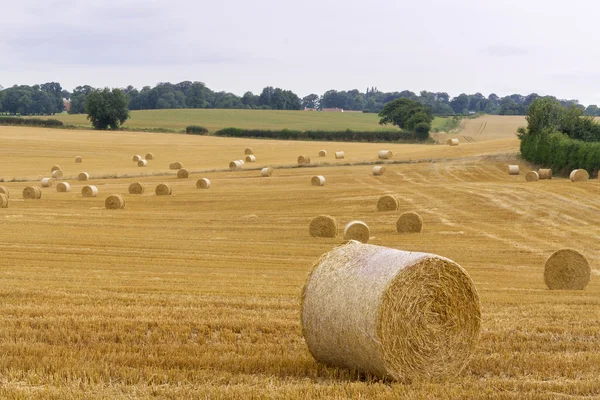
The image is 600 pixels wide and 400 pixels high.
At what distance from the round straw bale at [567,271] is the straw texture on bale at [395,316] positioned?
385 inches

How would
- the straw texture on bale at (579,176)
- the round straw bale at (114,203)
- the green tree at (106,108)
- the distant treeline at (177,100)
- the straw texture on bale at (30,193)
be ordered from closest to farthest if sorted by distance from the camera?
1. the round straw bale at (114,203)
2. the straw texture on bale at (30,193)
3. the straw texture on bale at (579,176)
4. the green tree at (106,108)
5. the distant treeline at (177,100)

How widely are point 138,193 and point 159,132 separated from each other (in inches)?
2137

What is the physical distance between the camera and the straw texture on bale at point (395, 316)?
8141 mm

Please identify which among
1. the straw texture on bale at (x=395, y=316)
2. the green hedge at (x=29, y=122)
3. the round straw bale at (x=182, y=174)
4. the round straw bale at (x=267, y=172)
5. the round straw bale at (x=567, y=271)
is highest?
the straw texture on bale at (x=395, y=316)

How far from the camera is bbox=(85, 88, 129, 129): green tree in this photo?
95312 mm

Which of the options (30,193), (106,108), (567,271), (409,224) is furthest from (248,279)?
(106,108)

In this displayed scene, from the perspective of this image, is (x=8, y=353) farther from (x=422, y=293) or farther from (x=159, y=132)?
(x=159, y=132)

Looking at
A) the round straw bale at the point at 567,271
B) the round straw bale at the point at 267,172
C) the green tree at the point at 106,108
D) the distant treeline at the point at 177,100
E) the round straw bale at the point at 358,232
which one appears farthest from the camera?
the distant treeline at the point at 177,100

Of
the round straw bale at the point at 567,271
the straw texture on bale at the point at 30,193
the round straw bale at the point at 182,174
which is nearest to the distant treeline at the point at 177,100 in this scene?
the round straw bale at the point at 182,174

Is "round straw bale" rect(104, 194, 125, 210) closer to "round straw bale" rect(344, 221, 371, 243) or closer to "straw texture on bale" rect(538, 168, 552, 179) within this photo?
"round straw bale" rect(344, 221, 371, 243)

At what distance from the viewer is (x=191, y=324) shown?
36.0 feet

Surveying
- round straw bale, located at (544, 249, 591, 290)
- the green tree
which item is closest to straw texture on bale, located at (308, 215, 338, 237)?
round straw bale, located at (544, 249, 591, 290)

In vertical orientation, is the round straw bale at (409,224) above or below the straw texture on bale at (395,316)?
below

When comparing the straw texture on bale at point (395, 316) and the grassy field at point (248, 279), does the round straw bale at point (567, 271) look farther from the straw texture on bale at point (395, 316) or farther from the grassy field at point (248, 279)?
the straw texture on bale at point (395, 316)
